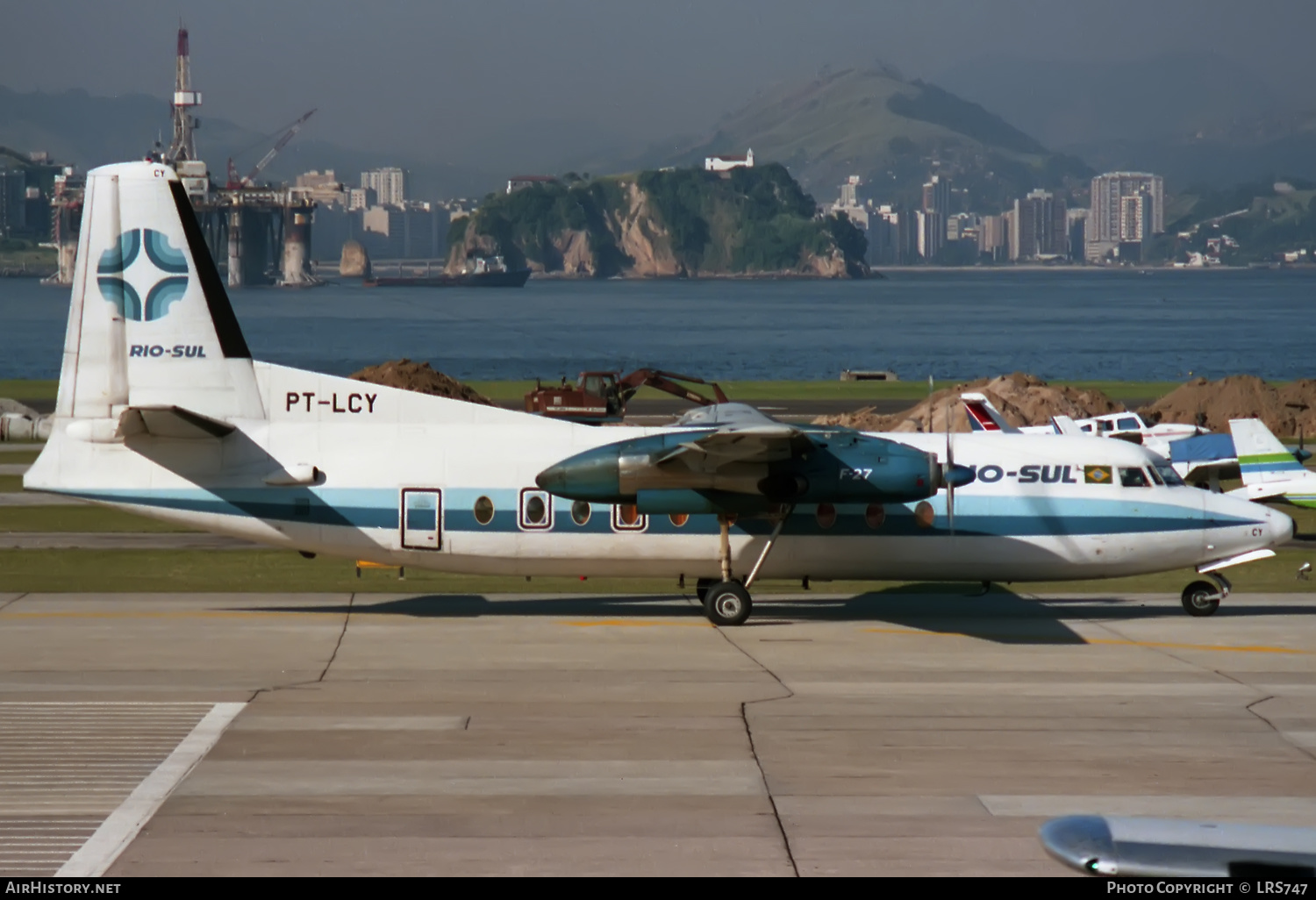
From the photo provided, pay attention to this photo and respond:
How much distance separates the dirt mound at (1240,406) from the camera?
202 ft

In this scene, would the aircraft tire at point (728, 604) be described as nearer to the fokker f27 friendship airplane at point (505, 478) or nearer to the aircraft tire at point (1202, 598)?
the fokker f27 friendship airplane at point (505, 478)

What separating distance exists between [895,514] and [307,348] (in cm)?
14621

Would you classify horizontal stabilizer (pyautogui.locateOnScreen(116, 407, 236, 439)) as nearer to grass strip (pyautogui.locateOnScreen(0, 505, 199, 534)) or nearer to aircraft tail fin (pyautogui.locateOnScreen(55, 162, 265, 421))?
aircraft tail fin (pyautogui.locateOnScreen(55, 162, 265, 421))

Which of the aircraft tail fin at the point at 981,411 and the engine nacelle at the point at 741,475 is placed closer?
the engine nacelle at the point at 741,475

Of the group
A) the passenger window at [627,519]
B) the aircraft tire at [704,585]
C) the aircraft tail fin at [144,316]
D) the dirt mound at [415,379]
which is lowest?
the aircraft tire at [704,585]

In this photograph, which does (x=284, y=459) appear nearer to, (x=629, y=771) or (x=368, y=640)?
(x=368, y=640)

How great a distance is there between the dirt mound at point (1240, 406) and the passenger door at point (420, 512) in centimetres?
4272

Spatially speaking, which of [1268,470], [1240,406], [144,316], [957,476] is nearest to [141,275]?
[144,316]

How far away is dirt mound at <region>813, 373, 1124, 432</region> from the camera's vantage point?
58.4m

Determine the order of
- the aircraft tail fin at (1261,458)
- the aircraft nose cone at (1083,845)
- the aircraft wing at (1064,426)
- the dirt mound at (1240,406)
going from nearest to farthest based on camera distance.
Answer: the aircraft nose cone at (1083,845)
the aircraft tail fin at (1261,458)
the aircraft wing at (1064,426)
the dirt mound at (1240,406)

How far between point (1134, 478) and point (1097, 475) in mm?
692

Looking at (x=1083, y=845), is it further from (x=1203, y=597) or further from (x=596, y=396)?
(x=596, y=396)

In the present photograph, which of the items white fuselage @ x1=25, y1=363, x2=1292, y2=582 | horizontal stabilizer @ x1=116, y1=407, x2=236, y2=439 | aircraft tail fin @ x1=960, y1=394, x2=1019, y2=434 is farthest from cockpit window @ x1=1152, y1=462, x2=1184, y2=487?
horizontal stabilizer @ x1=116, y1=407, x2=236, y2=439

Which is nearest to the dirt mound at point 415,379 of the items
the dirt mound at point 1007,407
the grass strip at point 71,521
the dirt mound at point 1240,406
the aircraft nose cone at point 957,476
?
the dirt mound at point 1007,407
